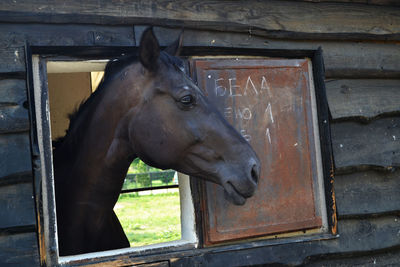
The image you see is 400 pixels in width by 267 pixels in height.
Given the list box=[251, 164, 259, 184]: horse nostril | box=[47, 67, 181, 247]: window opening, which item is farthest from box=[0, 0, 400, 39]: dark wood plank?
box=[251, 164, 259, 184]: horse nostril

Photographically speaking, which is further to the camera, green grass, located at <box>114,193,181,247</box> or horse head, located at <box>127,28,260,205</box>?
green grass, located at <box>114,193,181,247</box>

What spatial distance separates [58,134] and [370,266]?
4.02 m

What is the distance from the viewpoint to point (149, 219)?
9078mm

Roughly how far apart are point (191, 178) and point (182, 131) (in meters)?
0.39

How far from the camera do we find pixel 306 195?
3004mm

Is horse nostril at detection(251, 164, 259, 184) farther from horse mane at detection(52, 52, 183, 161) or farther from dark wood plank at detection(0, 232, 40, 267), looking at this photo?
dark wood plank at detection(0, 232, 40, 267)

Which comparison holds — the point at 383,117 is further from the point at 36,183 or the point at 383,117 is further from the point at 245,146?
the point at 36,183

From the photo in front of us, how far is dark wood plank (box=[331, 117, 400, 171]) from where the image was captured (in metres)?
3.14

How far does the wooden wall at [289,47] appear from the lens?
2.40 metres

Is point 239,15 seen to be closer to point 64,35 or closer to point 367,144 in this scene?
point 64,35

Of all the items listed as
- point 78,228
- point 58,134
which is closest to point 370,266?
point 78,228

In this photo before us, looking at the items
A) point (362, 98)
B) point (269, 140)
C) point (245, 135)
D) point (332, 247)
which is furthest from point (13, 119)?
point (362, 98)

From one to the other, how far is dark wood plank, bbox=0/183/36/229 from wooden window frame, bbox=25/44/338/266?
0.04 metres

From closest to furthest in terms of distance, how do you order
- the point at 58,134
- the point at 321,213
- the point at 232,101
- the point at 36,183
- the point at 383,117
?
the point at 36,183, the point at 232,101, the point at 321,213, the point at 383,117, the point at 58,134
